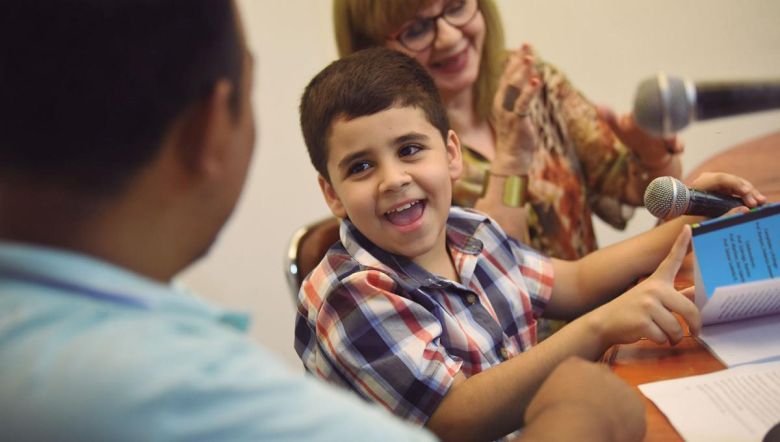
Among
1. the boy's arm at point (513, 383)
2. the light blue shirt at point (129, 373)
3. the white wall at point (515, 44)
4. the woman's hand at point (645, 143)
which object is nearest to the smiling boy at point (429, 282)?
the boy's arm at point (513, 383)

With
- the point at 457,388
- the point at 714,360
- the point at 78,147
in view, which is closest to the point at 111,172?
the point at 78,147

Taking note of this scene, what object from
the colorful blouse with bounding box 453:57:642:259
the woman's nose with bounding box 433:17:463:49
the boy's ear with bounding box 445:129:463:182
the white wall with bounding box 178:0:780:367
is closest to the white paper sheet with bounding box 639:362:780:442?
the boy's ear with bounding box 445:129:463:182

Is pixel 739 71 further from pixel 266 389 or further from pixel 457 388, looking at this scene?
pixel 266 389

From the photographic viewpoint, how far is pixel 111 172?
0.44 meters

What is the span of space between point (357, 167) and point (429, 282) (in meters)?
0.19

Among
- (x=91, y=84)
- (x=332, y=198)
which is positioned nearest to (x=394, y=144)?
(x=332, y=198)

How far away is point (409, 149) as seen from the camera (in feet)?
3.19

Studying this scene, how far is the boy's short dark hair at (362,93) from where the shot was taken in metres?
0.95

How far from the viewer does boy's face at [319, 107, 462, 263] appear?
3.07 ft

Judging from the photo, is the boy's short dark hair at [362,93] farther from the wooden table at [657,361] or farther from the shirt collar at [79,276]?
the shirt collar at [79,276]

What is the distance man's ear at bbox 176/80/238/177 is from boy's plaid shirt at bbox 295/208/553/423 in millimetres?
397

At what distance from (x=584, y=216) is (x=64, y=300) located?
4.18 feet

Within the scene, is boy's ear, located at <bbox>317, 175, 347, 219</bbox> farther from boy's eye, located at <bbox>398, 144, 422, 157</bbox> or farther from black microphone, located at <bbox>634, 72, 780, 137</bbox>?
black microphone, located at <bbox>634, 72, 780, 137</bbox>

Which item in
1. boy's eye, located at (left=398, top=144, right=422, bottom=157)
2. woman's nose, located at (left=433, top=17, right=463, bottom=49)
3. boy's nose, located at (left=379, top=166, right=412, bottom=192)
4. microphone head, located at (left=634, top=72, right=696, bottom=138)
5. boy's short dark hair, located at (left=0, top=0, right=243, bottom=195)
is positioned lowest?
boy's nose, located at (left=379, top=166, right=412, bottom=192)
